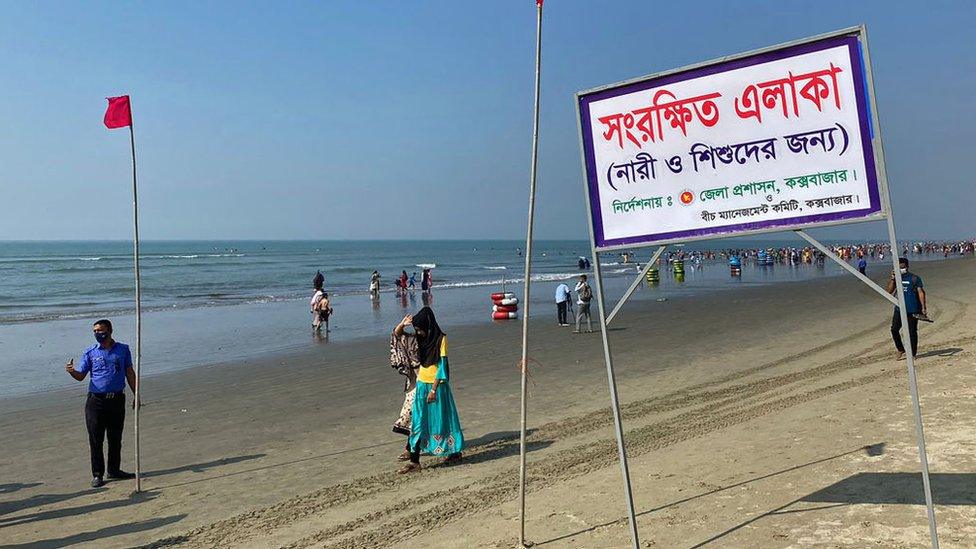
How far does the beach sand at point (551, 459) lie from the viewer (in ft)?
19.1

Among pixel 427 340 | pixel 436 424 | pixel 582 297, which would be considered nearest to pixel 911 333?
pixel 436 424

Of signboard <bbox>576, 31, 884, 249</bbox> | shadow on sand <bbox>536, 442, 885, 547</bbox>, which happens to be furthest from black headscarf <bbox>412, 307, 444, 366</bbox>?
signboard <bbox>576, 31, 884, 249</bbox>

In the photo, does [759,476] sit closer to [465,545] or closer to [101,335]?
[465,545]

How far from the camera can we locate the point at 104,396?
27.9ft

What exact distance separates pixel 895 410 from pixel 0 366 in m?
20.7

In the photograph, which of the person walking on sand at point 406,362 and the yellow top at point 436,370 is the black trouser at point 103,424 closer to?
the person walking on sand at point 406,362

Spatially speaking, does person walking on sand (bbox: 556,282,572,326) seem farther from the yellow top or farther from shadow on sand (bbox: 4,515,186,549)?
shadow on sand (bbox: 4,515,186,549)

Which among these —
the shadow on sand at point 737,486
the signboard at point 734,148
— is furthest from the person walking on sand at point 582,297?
the signboard at point 734,148

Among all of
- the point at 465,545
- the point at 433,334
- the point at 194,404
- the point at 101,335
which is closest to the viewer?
the point at 465,545

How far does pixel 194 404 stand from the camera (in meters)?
13.3

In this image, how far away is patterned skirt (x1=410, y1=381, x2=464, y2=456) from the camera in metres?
8.16

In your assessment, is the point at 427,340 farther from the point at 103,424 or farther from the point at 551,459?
the point at 103,424

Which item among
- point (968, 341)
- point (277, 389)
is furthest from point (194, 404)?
point (968, 341)

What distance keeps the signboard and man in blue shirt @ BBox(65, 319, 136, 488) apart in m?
6.75
